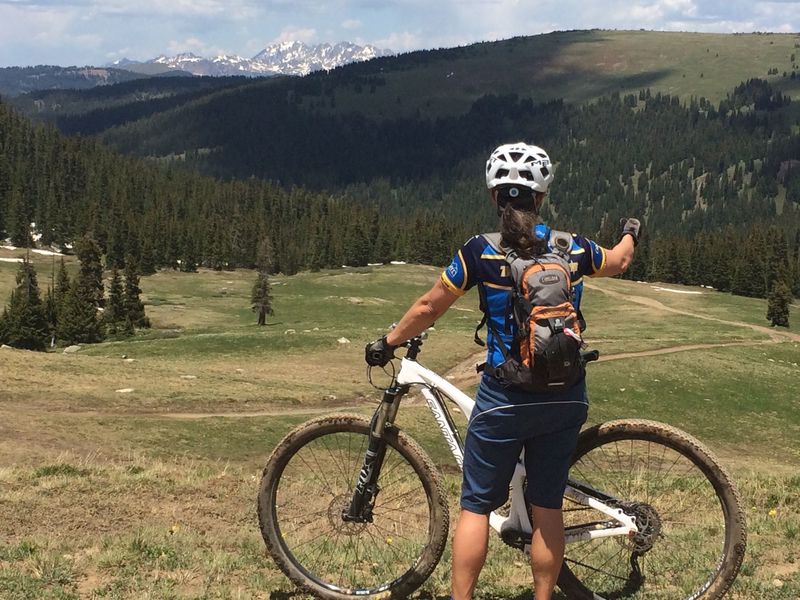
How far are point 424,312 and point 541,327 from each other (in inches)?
49.6

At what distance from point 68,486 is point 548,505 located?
9.29 metres

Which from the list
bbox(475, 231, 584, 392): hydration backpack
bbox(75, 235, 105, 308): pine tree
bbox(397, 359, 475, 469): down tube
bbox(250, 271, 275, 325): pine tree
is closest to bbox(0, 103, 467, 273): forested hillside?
bbox(75, 235, 105, 308): pine tree

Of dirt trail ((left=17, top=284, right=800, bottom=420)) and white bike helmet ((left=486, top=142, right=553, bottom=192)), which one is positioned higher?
white bike helmet ((left=486, top=142, right=553, bottom=192))

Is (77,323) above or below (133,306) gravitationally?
below

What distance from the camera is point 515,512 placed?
7.00 metres

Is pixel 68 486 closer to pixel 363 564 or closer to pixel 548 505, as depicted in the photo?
pixel 363 564

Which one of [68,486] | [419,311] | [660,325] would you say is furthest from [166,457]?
[660,325]

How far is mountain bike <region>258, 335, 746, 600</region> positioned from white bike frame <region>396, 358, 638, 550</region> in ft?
0.04

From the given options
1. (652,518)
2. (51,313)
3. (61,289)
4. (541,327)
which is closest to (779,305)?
(51,313)

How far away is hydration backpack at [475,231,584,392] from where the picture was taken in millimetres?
5762

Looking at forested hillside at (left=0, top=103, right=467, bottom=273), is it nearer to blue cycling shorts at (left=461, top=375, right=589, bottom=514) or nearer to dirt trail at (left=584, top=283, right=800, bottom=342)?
dirt trail at (left=584, top=283, right=800, bottom=342)

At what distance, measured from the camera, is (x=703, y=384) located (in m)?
45.6

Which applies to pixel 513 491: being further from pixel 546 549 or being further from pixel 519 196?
pixel 519 196

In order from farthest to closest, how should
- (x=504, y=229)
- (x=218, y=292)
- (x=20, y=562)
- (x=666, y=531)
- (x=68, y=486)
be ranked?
(x=218, y=292)
(x=68, y=486)
(x=20, y=562)
(x=666, y=531)
(x=504, y=229)
